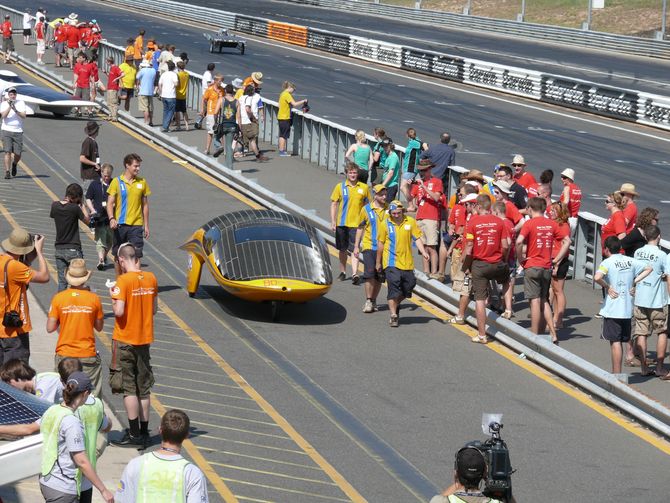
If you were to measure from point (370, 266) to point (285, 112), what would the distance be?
44.5 ft

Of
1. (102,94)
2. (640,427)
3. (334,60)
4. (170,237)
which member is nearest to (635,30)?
(334,60)

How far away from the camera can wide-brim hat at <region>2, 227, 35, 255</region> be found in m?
11.9

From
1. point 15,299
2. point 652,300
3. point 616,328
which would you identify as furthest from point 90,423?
point 652,300

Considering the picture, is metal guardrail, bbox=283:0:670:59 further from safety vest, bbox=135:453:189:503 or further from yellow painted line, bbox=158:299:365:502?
safety vest, bbox=135:453:189:503

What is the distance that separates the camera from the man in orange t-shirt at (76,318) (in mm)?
11477

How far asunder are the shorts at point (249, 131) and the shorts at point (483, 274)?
45.6 feet

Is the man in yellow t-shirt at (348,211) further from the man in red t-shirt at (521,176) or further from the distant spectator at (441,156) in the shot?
the distant spectator at (441,156)

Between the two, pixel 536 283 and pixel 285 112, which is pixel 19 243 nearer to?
pixel 536 283

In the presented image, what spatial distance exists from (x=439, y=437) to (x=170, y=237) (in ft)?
33.0

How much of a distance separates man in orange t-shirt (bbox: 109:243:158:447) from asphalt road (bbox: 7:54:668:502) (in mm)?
699

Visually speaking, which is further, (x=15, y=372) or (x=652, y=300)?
(x=652, y=300)

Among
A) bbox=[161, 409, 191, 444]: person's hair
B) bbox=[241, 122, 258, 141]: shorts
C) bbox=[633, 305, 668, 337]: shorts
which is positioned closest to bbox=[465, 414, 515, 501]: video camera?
bbox=[161, 409, 191, 444]: person's hair

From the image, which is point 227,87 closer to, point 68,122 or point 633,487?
point 68,122

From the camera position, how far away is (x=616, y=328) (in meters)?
14.6
